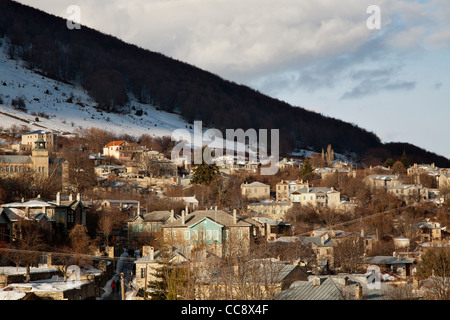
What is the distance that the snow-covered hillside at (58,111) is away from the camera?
12169 cm

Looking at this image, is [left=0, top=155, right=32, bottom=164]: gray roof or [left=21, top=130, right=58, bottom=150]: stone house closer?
[left=0, top=155, right=32, bottom=164]: gray roof

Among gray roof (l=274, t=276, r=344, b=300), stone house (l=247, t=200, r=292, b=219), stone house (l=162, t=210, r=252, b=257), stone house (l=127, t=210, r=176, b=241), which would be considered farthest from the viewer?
stone house (l=247, t=200, r=292, b=219)

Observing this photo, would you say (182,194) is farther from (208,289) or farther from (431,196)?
(208,289)

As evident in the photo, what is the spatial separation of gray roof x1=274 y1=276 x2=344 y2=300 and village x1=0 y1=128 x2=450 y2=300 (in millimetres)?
75

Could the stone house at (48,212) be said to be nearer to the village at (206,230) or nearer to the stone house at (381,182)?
the village at (206,230)

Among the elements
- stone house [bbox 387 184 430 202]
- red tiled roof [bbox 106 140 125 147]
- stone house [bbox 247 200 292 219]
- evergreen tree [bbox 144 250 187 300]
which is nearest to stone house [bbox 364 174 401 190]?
stone house [bbox 387 184 430 202]

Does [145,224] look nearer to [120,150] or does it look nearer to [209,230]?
[209,230]

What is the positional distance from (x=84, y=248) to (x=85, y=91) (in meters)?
134

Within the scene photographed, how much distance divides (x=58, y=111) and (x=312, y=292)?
376ft

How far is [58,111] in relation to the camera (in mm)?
134250

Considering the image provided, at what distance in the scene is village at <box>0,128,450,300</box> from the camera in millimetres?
29422

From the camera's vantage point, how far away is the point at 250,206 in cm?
7256

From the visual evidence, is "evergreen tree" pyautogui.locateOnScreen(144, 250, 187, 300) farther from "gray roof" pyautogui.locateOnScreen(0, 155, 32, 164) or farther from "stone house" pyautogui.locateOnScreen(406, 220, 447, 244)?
"gray roof" pyautogui.locateOnScreen(0, 155, 32, 164)
